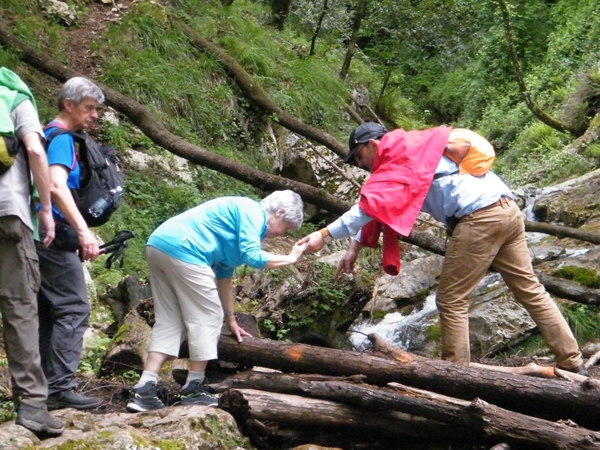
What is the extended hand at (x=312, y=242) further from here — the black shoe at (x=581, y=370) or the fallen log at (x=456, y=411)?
the black shoe at (x=581, y=370)

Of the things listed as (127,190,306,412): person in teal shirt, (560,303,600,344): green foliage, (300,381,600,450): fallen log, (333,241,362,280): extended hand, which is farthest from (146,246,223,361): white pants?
(560,303,600,344): green foliage

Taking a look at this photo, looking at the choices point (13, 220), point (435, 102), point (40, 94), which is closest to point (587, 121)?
point (435, 102)

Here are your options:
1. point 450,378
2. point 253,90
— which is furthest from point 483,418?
point 253,90

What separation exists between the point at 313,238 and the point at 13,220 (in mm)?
1879

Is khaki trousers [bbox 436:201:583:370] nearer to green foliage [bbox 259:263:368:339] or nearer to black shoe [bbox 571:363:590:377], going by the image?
black shoe [bbox 571:363:590:377]

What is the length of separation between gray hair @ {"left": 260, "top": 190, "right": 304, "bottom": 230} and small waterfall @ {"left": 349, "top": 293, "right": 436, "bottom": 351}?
138 inches

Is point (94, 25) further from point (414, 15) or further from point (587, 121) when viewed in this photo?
point (587, 121)

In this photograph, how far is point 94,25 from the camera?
12.5 metres

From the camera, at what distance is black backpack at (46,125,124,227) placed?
4164mm

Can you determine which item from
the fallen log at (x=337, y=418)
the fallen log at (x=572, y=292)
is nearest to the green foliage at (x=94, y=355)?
the fallen log at (x=337, y=418)

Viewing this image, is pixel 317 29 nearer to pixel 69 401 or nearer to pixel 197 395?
pixel 197 395

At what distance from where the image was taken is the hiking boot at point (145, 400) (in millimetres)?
4367

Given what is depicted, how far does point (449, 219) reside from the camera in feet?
17.0

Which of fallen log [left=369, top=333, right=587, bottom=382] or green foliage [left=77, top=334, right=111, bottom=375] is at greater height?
fallen log [left=369, top=333, right=587, bottom=382]
